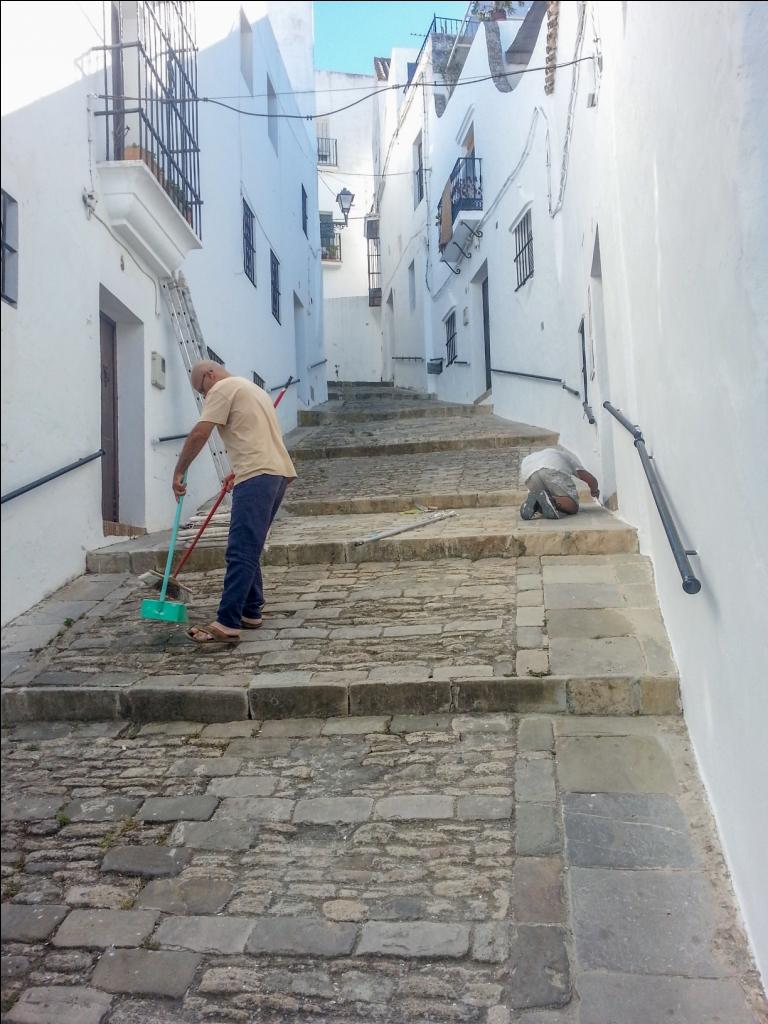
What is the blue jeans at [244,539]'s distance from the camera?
13.2 feet

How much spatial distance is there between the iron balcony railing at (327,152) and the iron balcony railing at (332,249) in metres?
5.48

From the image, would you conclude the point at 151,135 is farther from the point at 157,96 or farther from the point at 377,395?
the point at 377,395

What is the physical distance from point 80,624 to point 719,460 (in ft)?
9.23

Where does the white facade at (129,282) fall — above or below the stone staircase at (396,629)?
above

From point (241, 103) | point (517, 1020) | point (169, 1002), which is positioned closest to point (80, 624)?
point (169, 1002)

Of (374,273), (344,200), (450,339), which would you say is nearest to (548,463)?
(450,339)

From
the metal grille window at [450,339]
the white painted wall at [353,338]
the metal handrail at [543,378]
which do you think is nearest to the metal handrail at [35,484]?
the metal handrail at [543,378]

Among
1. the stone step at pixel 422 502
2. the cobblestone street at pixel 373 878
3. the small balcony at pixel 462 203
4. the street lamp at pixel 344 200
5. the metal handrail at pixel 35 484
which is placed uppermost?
the street lamp at pixel 344 200

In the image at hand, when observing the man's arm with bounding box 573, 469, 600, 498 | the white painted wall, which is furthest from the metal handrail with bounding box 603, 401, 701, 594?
the white painted wall

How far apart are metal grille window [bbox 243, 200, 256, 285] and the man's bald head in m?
5.73

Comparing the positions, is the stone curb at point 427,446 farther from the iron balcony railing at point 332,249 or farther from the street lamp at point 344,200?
the iron balcony railing at point 332,249

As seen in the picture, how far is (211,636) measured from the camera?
4004mm

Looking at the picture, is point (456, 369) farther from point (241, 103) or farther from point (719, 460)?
point (719, 460)

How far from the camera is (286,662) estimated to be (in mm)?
3797
